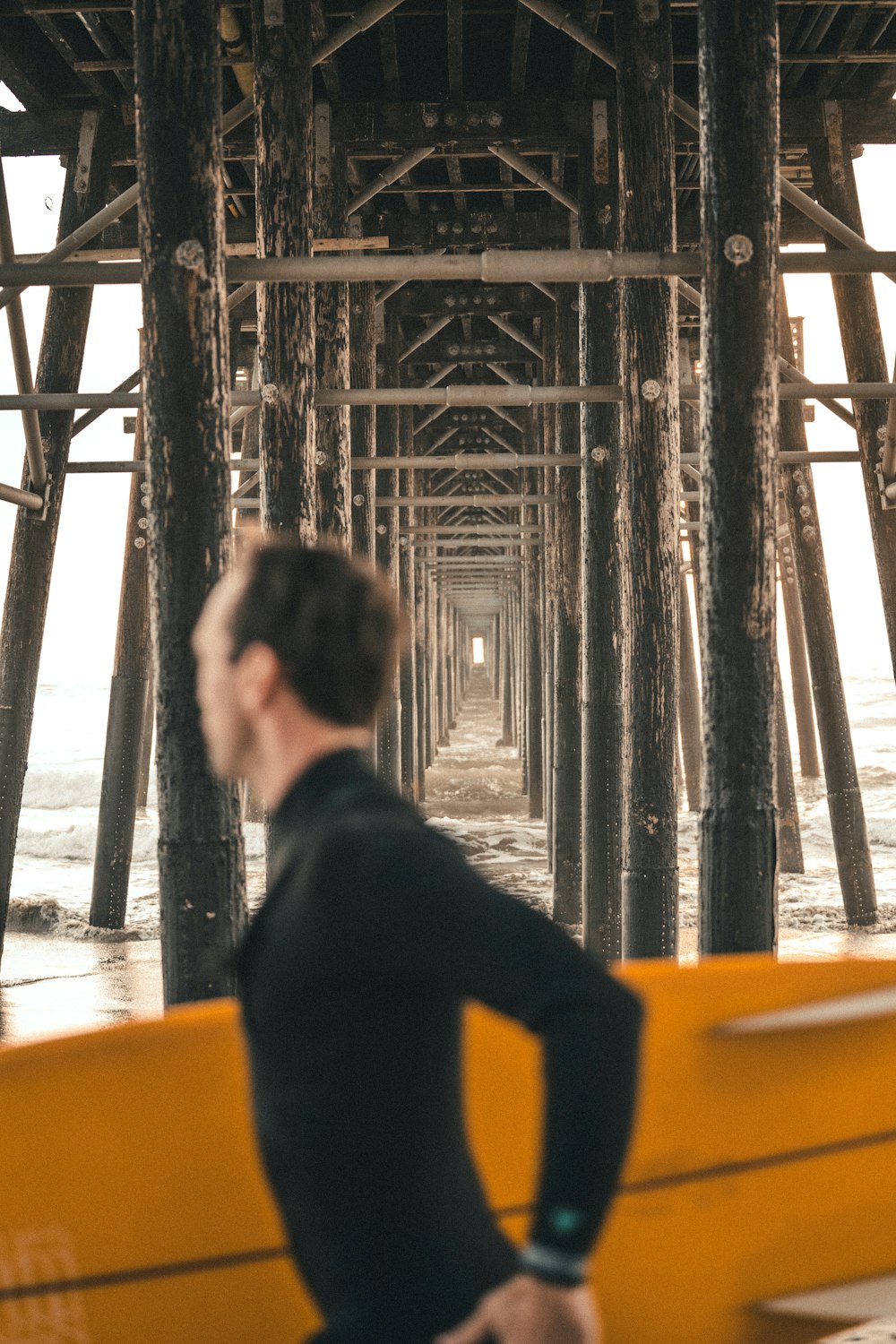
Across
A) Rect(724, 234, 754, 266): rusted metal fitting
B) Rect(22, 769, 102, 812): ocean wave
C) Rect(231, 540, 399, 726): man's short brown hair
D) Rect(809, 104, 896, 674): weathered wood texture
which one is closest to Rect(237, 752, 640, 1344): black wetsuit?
Rect(231, 540, 399, 726): man's short brown hair

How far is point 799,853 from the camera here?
11.3m

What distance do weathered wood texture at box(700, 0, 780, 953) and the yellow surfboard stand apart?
5.01 ft

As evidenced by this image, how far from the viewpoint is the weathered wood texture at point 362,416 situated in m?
9.55

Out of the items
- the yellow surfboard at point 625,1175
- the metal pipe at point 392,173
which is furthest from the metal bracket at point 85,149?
the yellow surfboard at point 625,1175

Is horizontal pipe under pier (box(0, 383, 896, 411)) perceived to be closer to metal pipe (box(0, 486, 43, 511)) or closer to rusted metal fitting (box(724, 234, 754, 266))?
metal pipe (box(0, 486, 43, 511))

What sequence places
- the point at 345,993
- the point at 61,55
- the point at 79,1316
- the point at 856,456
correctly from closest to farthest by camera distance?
the point at 345,993
the point at 79,1316
the point at 61,55
the point at 856,456

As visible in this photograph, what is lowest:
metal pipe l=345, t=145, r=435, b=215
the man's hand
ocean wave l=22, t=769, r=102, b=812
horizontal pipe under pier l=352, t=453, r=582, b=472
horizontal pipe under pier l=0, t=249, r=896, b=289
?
ocean wave l=22, t=769, r=102, b=812

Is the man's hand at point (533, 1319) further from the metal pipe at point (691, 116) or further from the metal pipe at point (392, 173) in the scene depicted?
the metal pipe at point (392, 173)

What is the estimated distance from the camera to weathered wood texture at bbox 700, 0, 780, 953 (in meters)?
3.97

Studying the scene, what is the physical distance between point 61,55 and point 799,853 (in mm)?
8183

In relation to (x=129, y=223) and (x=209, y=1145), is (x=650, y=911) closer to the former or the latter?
(x=209, y=1145)

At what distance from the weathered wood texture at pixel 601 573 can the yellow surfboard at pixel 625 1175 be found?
5238mm

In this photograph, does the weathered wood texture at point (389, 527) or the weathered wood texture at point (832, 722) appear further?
the weathered wood texture at point (389, 527)

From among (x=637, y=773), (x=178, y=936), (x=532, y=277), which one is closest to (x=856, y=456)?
(x=637, y=773)
